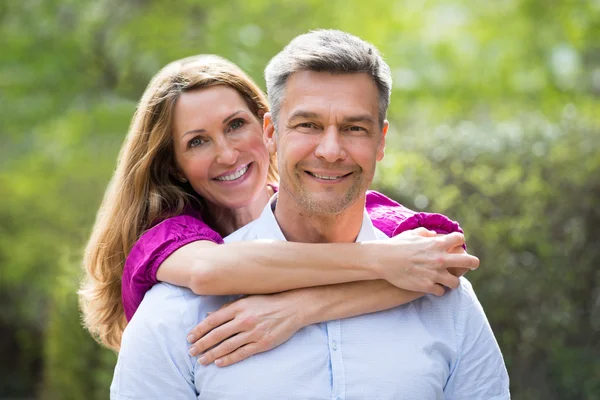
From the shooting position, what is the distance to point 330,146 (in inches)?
99.4

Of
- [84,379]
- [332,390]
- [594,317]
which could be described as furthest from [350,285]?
[84,379]

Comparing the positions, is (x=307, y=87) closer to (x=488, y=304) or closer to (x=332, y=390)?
(x=332, y=390)

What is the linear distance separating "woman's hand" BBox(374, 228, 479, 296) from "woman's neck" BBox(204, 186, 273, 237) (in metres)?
0.82

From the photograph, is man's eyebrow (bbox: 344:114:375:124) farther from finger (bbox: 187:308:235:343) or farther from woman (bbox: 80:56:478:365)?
finger (bbox: 187:308:235:343)

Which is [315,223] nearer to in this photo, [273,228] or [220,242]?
[273,228]

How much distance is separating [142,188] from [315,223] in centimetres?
74

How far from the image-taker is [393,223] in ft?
10.1

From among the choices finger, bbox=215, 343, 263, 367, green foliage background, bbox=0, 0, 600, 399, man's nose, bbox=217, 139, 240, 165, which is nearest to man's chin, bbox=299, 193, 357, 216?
finger, bbox=215, 343, 263, 367

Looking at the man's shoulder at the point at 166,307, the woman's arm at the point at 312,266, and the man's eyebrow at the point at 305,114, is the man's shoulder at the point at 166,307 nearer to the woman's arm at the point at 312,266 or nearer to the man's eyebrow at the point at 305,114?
the woman's arm at the point at 312,266

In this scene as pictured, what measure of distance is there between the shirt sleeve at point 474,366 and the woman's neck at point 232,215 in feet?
3.20

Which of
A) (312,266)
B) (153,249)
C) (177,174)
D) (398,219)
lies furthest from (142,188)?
(398,219)

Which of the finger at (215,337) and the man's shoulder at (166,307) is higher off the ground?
the man's shoulder at (166,307)

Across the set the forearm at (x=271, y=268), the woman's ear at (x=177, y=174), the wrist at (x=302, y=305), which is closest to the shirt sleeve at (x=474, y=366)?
the forearm at (x=271, y=268)

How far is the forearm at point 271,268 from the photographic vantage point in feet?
8.50
